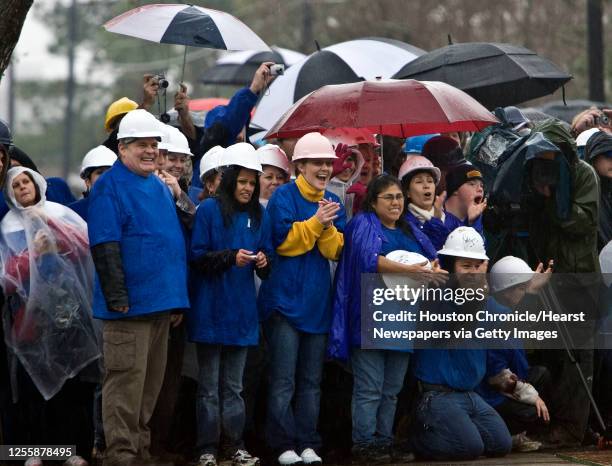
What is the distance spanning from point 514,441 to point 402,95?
249 centimetres

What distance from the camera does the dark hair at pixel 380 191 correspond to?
8.46m

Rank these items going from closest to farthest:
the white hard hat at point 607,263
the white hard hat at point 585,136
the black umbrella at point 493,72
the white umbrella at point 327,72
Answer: the white hard hat at point 607,263 → the white hard hat at point 585,136 → the black umbrella at point 493,72 → the white umbrella at point 327,72

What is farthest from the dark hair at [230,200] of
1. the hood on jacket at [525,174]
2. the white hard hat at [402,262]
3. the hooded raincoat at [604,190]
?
the hooded raincoat at [604,190]

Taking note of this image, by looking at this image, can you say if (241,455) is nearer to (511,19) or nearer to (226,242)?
(226,242)

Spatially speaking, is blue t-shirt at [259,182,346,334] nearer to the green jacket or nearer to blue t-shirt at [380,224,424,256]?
blue t-shirt at [380,224,424,256]

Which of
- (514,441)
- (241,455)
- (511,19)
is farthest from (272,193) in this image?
(511,19)

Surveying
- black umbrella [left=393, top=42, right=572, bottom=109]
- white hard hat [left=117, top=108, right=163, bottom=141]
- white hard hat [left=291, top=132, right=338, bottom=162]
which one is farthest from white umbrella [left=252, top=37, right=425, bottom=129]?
white hard hat [left=117, top=108, right=163, bottom=141]

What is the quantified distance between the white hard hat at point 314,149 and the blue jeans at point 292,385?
1036 mm

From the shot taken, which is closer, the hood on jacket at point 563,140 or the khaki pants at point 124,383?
the khaki pants at point 124,383

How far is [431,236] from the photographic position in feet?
29.0

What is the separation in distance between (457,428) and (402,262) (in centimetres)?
113

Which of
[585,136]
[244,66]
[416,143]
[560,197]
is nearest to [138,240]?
[416,143]

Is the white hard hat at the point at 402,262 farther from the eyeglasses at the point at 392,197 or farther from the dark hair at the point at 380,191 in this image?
the eyeglasses at the point at 392,197

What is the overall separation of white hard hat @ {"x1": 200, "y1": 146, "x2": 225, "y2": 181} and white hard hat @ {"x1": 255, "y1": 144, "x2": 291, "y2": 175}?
0.35m
